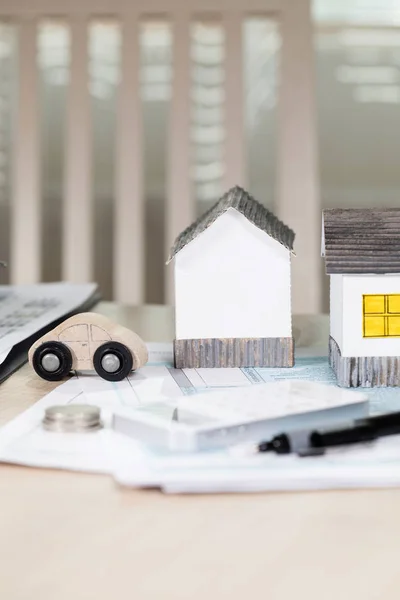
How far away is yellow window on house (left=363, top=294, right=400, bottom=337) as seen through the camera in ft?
2.11

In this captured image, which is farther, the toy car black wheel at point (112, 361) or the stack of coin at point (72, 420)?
the toy car black wheel at point (112, 361)

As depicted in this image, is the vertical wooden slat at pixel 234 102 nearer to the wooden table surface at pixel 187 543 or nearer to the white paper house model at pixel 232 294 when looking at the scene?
the white paper house model at pixel 232 294

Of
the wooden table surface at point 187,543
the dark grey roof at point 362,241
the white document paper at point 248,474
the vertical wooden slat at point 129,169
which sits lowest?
the wooden table surface at point 187,543

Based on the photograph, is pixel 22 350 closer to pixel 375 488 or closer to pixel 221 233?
pixel 221 233

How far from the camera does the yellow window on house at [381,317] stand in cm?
64

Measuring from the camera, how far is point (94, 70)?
2002 millimetres

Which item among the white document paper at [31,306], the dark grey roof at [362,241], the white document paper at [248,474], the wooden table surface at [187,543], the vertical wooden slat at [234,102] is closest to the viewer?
the wooden table surface at [187,543]

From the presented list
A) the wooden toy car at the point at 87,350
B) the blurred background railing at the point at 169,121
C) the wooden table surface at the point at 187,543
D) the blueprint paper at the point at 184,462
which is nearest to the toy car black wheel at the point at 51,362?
the wooden toy car at the point at 87,350

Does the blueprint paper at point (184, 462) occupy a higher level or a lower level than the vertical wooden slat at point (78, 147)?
lower

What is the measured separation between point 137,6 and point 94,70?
353 mm

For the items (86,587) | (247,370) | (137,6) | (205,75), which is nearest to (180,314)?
(247,370)

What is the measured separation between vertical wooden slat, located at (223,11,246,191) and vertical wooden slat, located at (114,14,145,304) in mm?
202

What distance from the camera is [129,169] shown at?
169 centimetres

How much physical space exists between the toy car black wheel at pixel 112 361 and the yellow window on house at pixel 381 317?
214 millimetres
